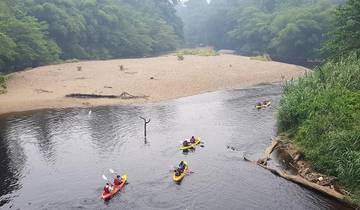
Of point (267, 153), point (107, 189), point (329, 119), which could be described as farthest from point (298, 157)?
point (107, 189)

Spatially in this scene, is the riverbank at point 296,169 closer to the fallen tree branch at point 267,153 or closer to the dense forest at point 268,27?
the fallen tree branch at point 267,153

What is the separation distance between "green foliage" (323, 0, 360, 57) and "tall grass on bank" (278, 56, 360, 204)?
6.73m

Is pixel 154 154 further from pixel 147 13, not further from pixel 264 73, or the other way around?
pixel 147 13

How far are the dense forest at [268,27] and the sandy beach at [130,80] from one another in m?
15.8

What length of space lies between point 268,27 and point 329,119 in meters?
92.0

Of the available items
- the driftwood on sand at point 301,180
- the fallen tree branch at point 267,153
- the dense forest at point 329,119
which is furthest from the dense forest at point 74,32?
the driftwood on sand at point 301,180

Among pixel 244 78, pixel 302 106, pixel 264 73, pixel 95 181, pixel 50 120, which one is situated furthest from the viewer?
pixel 264 73

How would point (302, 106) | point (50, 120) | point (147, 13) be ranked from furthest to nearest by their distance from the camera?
point (147, 13) → point (50, 120) → point (302, 106)

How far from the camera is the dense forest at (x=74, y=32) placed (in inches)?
2645

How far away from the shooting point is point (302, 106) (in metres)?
32.0

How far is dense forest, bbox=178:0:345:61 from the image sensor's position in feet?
323

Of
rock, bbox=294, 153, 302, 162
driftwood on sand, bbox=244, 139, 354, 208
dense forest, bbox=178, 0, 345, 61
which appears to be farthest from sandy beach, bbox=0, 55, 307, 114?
rock, bbox=294, 153, 302, 162

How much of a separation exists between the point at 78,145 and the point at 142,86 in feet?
75.7

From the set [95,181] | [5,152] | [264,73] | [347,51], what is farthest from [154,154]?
[264,73]
